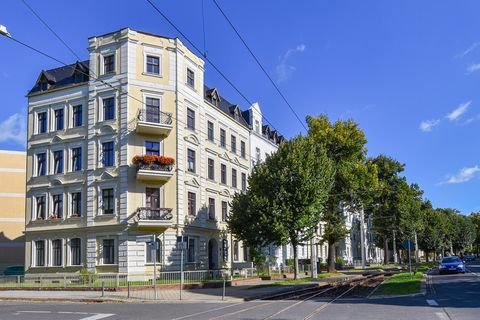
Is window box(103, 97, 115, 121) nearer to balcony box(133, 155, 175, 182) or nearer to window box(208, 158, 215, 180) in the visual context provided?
balcony box(133, 155, 175, 182)

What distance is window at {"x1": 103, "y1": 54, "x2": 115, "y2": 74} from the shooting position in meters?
37.1

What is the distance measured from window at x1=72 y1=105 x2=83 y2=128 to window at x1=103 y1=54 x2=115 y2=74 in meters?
3.46

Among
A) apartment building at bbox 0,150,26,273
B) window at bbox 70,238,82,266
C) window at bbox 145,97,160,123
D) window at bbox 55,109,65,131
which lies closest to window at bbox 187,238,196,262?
window at bbox 70,238,82,266

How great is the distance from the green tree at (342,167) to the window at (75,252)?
20.9 metres

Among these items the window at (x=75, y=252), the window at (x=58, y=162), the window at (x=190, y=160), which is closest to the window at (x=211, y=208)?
the window at (x=190, y=160)

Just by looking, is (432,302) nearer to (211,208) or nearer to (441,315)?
(441,315)

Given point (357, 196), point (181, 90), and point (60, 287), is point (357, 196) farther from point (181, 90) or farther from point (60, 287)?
point (60, 287)

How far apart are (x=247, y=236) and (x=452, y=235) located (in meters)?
92.6

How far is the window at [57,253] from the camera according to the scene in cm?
3750

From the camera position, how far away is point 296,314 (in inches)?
612

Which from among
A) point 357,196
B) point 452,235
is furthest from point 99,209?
point 452,235

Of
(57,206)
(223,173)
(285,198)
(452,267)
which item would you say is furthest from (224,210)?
(452,267)

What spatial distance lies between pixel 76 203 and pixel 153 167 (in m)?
6.74

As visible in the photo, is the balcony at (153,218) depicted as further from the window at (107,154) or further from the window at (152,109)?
the window at (152,109)
